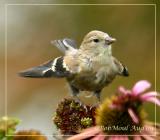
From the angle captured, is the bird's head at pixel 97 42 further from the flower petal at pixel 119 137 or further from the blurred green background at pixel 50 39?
the flower petal at pixel 119 137

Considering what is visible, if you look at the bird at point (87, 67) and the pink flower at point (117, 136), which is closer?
the pink flower at point (117, 136)

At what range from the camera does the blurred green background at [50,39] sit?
3.47ft

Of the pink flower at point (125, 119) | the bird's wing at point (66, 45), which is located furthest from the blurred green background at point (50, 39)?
the pink flower at point (125, 119)

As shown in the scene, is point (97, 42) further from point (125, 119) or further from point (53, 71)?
point (125, 119)

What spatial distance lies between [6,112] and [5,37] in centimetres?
15

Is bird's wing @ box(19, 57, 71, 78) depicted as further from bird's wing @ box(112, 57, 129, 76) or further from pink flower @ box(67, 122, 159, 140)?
pink flower @ box(67, 122, 159, 140)

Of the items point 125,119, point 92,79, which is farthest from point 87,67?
point 125,119

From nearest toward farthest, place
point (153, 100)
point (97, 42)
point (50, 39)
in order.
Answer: point (153, 100) → point (97, 42) → point (50, 39)

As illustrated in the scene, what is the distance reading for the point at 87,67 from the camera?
0.92 meters

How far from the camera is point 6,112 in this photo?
3.49ft

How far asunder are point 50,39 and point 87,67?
24 cm

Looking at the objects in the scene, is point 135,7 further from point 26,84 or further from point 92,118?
point 92,118

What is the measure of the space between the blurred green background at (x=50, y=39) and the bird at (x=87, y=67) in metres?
0.06

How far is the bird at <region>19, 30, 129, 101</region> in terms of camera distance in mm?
898
